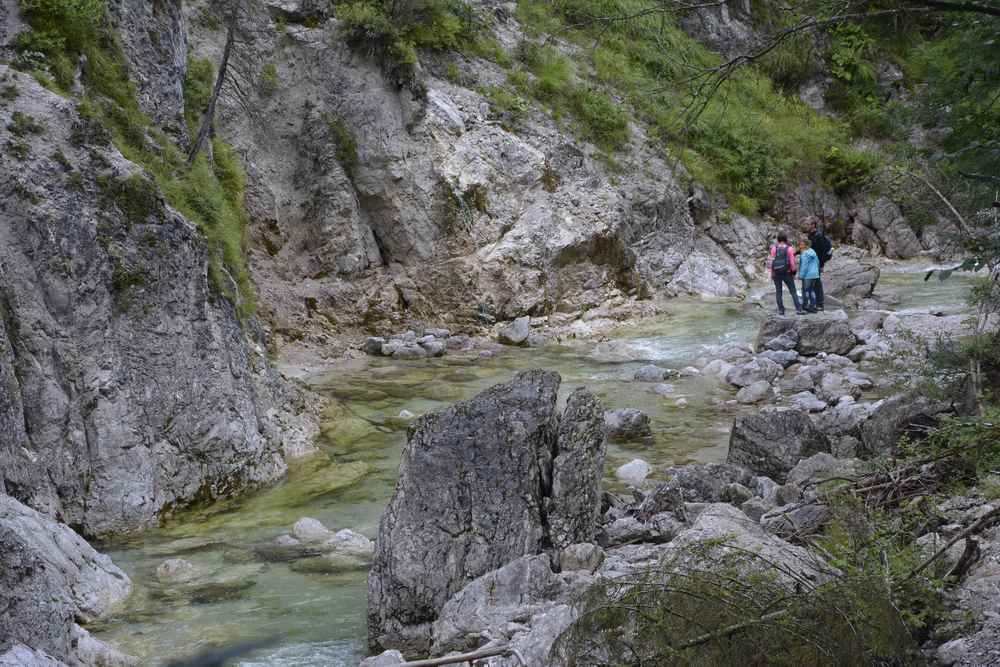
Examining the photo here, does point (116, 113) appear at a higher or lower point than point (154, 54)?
lower

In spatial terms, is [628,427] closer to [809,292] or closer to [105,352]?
[105,352]

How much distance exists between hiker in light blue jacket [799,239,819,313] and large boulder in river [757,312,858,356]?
1640 mm

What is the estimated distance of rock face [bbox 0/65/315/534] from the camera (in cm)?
753

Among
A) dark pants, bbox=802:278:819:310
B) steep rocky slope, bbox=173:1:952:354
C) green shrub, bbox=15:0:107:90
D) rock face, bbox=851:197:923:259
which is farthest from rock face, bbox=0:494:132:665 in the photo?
rock face, bbox=851:197:923:259

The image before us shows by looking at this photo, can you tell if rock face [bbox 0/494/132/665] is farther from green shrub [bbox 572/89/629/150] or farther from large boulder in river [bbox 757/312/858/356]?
green shrub [bbox 572/89/629/150]

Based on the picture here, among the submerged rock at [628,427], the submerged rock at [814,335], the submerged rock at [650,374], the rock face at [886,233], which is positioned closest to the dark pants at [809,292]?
the submerged rock at [814,335]

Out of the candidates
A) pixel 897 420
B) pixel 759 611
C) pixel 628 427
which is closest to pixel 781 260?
pixel 628 427

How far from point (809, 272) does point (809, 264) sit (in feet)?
0.48

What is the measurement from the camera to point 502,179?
763 inches

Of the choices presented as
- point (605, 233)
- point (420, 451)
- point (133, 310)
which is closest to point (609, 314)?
point (605, 233)

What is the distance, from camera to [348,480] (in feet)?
30.3

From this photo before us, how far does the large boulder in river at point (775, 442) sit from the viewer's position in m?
8.03

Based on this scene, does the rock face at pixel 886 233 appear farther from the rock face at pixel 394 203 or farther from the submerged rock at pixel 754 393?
the submerged rock at pixel 754 393

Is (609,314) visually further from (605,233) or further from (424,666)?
(424,666)
